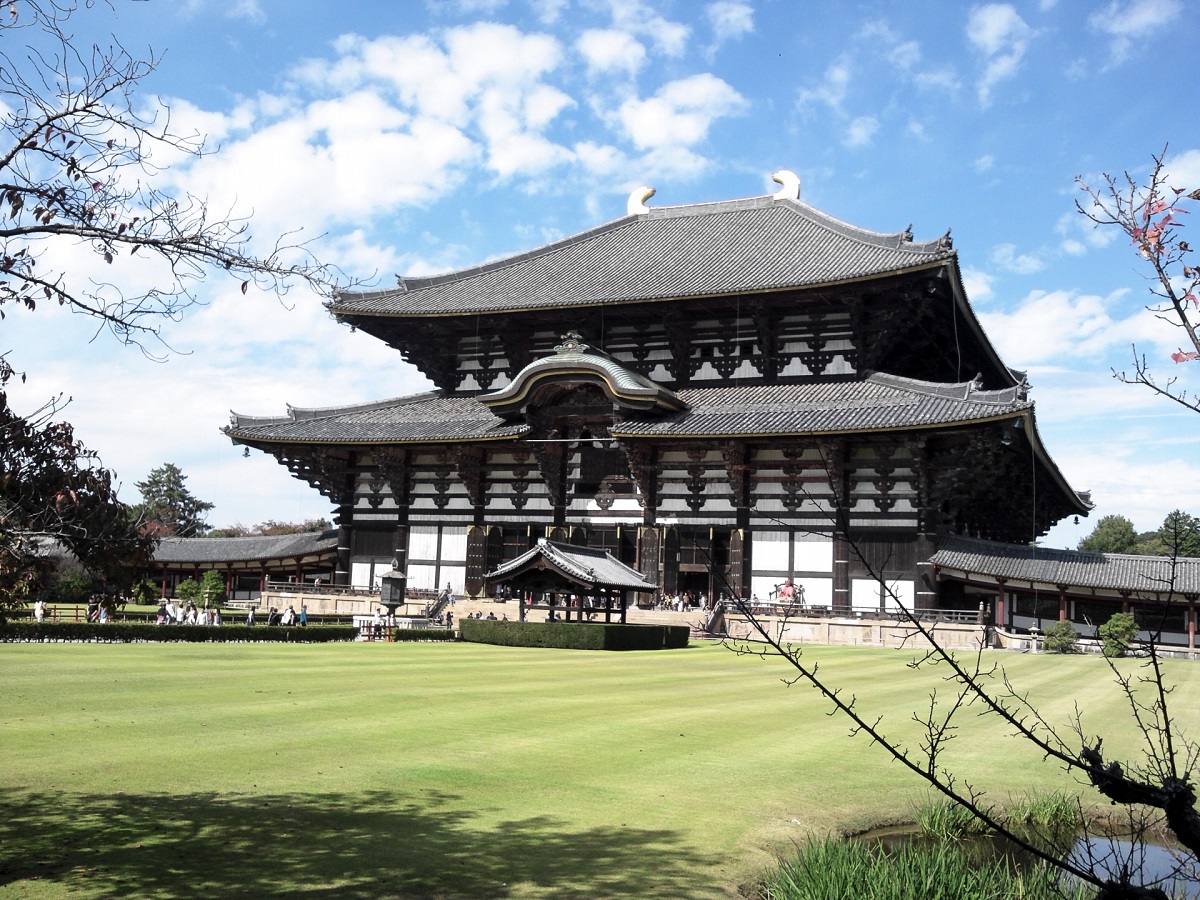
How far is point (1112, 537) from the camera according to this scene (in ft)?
380

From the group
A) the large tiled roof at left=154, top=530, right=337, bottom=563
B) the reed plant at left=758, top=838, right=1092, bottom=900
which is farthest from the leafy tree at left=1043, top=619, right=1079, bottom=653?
the large tiled roof at left=154, top=530, right=337, bottom=563

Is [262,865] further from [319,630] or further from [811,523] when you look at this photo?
[811,523]

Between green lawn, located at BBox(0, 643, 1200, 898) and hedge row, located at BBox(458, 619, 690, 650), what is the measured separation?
419 inches

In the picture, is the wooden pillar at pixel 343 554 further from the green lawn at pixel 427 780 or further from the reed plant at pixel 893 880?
the reed plant at pixel 893 880

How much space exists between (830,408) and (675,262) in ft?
44.9

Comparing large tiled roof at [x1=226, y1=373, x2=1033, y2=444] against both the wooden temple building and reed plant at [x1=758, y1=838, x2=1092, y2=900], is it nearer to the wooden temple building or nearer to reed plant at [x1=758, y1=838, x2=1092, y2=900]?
the wooden temple building

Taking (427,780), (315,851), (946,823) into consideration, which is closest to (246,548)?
(427,780)

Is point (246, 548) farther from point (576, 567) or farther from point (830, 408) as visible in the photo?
point (830, 408)

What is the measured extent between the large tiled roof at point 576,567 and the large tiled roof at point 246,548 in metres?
23.6

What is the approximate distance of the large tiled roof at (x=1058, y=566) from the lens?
3825 centimetres

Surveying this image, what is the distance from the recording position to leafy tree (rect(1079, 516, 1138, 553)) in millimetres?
112375

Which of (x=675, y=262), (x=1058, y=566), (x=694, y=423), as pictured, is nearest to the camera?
(x=1058, y=566)

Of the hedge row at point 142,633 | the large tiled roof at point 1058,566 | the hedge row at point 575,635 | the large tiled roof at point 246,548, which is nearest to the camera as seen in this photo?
the hedge row at point 142,633

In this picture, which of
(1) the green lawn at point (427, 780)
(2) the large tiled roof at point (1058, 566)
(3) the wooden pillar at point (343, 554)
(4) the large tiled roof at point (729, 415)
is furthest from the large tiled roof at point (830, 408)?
(1) the green lawn at point (427, 780)
